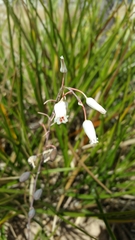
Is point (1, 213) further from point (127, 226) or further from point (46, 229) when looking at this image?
point (127, 226)

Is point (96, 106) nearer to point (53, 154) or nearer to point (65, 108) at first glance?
point (65, 108)

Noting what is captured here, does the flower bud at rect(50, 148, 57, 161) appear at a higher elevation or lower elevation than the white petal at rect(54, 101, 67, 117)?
higher

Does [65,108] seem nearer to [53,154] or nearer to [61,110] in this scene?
[61,110]

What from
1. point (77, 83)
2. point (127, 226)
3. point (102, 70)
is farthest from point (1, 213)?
point (102, 70)

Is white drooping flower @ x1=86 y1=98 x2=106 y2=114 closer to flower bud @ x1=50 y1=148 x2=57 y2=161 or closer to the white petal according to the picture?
the white petal

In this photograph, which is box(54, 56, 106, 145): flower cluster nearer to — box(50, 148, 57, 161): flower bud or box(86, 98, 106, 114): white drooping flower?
box(86, 98, 106, 114): white drooping flower

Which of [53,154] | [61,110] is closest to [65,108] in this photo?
[61,110]

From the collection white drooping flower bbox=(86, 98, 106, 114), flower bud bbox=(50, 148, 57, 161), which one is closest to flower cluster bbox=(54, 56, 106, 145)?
white drooping flower bbox=(86, 98, 106, 114)

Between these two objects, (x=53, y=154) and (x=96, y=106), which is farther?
(x=53, y=154)

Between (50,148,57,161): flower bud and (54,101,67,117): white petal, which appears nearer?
(54,101,67,117): white petal

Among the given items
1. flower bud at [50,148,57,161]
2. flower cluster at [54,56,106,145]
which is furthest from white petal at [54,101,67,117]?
flower bud at [50,148,57,161]

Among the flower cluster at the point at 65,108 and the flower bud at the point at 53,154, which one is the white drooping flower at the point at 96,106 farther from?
the flower bud at the point at 53,154
